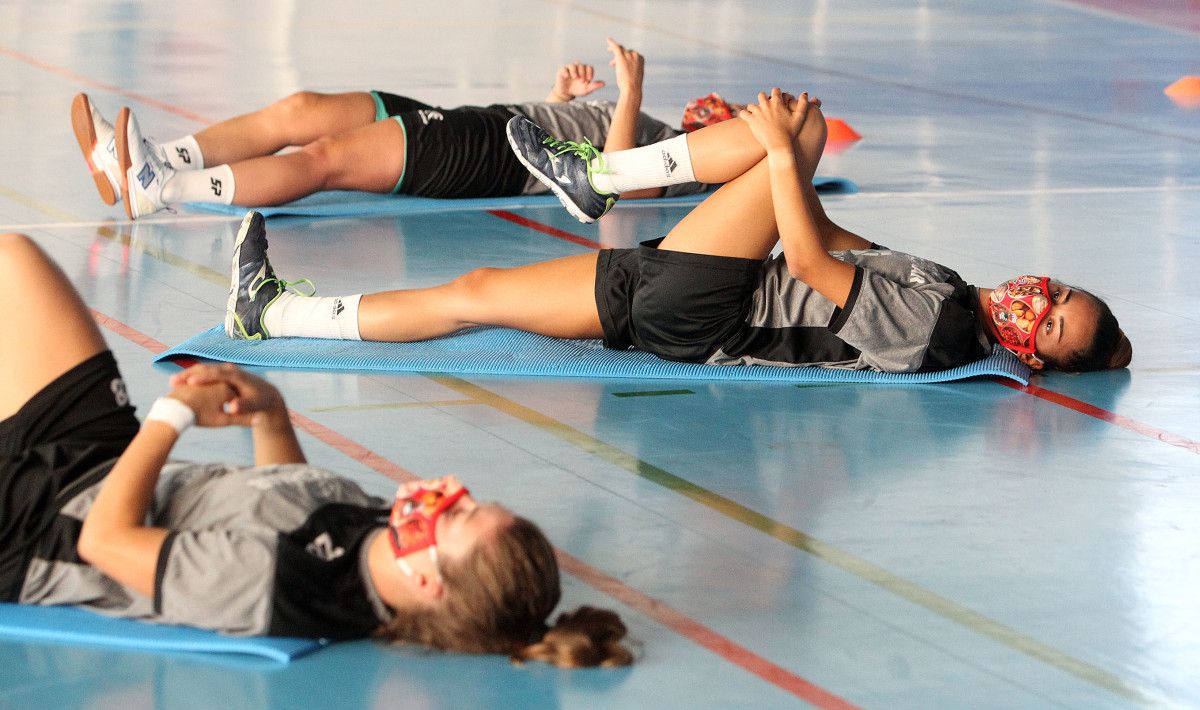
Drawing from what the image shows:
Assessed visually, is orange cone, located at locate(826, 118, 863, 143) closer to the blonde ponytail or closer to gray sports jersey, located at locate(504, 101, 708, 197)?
gray sports jersey, located at locate(504, 101, 708, 197)

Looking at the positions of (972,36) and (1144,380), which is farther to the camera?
(972,36)

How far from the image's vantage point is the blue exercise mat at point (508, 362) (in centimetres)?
437

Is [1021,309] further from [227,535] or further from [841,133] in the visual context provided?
[841,133]

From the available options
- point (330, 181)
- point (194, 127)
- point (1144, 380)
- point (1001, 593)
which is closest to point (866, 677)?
point (1001, 593)

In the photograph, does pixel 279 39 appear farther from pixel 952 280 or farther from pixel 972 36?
pixel 952 280

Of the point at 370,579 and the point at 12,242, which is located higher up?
the point at 12,242

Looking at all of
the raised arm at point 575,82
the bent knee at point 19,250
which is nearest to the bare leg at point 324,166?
the raised arm at point 575,82

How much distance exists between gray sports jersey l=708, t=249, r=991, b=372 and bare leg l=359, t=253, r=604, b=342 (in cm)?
40

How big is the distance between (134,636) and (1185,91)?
917 cm

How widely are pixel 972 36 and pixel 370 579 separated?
37.3 feet

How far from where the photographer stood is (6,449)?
9.28 feet

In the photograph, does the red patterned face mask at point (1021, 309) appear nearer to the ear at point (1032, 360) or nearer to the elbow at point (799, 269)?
the ear at point (1032, 360)

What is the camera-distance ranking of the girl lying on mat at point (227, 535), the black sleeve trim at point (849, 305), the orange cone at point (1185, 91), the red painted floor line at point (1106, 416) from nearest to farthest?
the girl lying on mat at point (227, 535), the red painted floor line at point (1106, 416), the black sleeve trim at point (849, 305), the orange cone at point (1185, 91)

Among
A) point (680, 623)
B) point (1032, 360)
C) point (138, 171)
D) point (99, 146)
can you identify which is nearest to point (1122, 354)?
point (1032, 360)
